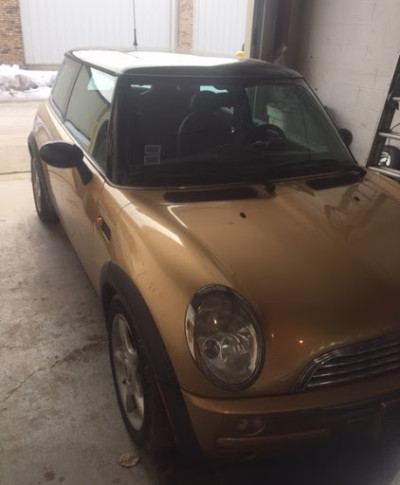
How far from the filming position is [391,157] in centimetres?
399

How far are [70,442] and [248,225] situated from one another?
1.18 metres

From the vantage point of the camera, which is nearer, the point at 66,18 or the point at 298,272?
the point at 298,272

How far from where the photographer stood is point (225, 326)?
1501mm

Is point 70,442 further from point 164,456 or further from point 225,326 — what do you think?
point 225,326

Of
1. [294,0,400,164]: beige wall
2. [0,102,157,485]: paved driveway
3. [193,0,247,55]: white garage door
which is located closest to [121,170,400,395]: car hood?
[0,102,157,485]: paved driveway

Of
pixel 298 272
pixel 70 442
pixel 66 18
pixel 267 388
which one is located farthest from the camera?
pixel 66 18

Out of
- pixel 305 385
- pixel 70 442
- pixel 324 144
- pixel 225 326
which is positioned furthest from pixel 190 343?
pixel 324 144

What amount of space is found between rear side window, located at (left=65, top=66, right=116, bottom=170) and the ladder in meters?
2.33

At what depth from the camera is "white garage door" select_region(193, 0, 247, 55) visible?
14.1 m

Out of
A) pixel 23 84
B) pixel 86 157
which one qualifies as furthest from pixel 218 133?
pixel 23 84

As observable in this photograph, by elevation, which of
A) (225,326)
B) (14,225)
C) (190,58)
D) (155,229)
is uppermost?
(190,58)

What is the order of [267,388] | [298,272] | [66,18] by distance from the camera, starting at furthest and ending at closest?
[66,18] → [298,272] → [267,388]

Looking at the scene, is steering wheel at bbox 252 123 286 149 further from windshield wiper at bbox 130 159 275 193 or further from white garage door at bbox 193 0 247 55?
white garage door at bbox 193 0 247 55

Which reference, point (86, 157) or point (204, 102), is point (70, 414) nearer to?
point (86, 157)
